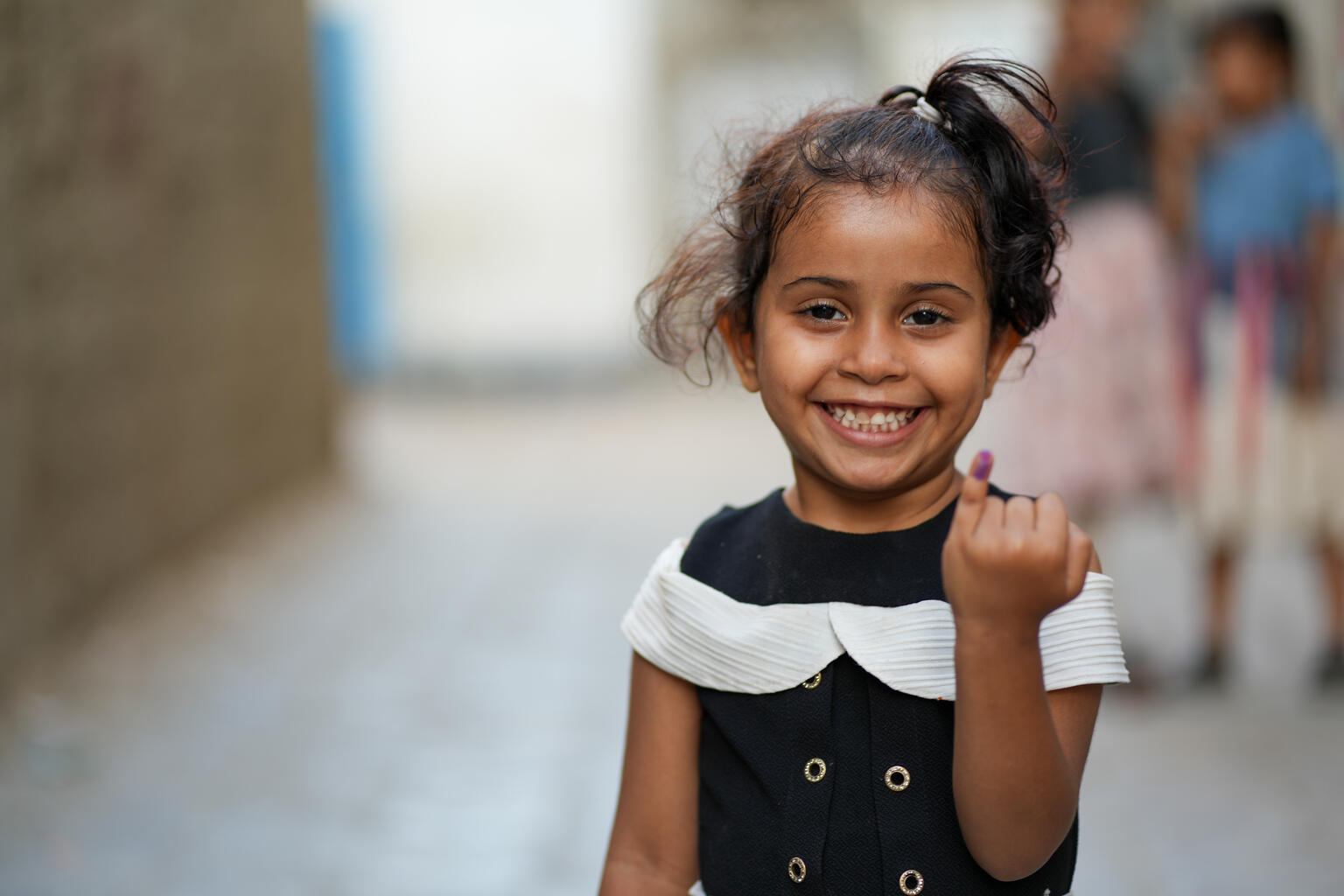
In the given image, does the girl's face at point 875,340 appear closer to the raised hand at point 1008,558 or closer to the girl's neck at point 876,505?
the girl's neck at point 876,505

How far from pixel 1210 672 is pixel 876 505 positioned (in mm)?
2778

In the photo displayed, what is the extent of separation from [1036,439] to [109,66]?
10.5 ft

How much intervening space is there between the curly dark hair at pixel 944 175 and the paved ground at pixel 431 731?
1.70 meters

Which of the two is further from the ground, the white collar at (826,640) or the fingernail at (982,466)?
the fingernail at (982,466)

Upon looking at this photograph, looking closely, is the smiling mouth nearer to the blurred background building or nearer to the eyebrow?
the eyebrow

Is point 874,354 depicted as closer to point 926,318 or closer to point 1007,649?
point 926,318

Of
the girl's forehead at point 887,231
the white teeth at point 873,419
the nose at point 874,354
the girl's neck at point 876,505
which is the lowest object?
the girl's neck at point 876,505

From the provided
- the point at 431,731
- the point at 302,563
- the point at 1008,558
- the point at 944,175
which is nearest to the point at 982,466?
the point at 1008,558

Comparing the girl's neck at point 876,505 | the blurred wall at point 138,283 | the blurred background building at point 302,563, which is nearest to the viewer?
the girl's neck at point 876,505

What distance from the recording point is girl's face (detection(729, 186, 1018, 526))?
1314 mm

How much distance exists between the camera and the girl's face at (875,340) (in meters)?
1.31

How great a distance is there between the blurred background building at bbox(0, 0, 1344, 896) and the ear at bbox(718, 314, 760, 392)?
0.57ft

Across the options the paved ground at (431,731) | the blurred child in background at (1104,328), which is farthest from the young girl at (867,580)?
the blurred child in background at (1104,328)

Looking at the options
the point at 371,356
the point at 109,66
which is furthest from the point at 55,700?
the point at 371,356
